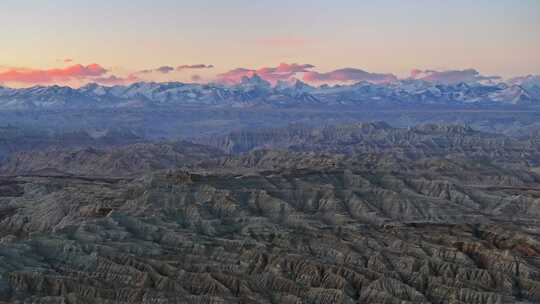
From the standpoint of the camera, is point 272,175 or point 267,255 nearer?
point 267,255

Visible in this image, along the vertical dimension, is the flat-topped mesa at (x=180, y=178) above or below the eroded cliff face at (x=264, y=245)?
above

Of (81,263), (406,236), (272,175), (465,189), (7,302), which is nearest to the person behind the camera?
(7,302)

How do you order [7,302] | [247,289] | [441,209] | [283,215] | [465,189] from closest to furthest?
[7,302]
[247,289]
[283,215]
[441,209]
[465,189]

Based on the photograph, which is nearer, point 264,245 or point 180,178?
point 264,245

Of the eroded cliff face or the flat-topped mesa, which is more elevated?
the flat-topped mesa

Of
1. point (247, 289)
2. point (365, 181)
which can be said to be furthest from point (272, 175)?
point (247, 289)

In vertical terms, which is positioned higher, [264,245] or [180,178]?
[180,178]

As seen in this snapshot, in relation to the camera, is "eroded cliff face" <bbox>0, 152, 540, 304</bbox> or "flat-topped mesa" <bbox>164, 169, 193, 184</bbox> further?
"flat-topped mesa" <bbox>164, 169, 193, 184</bbox>

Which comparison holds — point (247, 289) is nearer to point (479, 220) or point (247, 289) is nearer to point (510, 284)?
point (510, 284)
